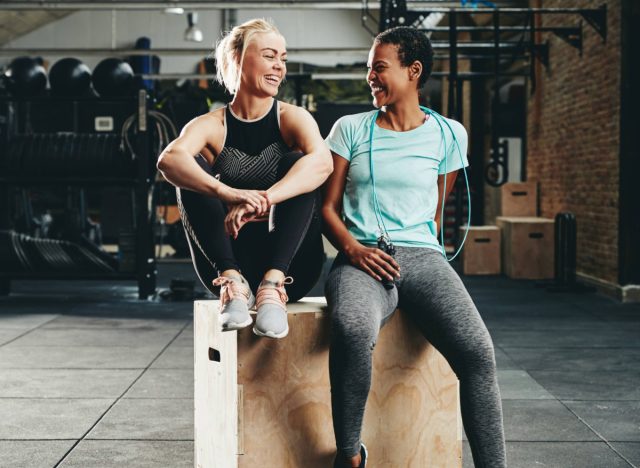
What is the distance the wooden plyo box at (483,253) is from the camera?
9273 mm

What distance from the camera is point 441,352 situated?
2.19 m

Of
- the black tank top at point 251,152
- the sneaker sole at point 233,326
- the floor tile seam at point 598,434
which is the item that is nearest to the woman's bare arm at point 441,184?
the black tank top at point 251,152

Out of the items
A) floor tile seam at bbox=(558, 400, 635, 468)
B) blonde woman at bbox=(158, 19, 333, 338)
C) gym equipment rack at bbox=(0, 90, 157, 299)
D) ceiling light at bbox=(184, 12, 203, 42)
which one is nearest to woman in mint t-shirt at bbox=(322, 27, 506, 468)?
blonde woman at bbox=(158, 19, 333, 338)

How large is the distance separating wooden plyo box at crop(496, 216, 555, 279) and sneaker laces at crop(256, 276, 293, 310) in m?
6.85

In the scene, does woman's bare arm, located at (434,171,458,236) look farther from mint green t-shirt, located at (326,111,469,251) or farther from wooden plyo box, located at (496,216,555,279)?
wooden plyo box, located at (496,216,555,279)

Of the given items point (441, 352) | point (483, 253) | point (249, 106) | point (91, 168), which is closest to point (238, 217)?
point (249, 106)

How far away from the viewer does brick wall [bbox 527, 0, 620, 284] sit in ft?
24.1

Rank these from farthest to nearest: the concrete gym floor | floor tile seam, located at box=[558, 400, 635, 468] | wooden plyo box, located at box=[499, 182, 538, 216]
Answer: wooden plyo box, located at box=[499, 182, 538, 216] < the concrete gym floor < floor tile seam, located at box=[558, 400, 635, 468]

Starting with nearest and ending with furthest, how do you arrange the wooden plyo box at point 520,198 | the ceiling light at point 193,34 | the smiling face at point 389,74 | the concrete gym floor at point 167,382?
the smiling face at point 389,74
the concrete gym floor at point 167,382
the wooden plyo box at point 520,198
the ceiling light at point 193,34

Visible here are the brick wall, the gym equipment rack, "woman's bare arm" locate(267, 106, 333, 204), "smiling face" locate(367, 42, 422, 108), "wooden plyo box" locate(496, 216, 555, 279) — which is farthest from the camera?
"wooden plyo box" locate(496, 216, 555, 279)

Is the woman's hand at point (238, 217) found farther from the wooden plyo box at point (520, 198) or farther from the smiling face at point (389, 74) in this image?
the wooden plyo box at point (520, 198)

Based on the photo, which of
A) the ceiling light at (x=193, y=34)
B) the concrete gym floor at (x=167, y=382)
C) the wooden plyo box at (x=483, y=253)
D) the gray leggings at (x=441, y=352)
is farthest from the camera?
the ceiling light at (x=193, y=34)

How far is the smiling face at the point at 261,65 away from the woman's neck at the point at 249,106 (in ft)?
0.06

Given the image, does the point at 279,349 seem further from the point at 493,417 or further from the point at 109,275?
the point at 109,275
